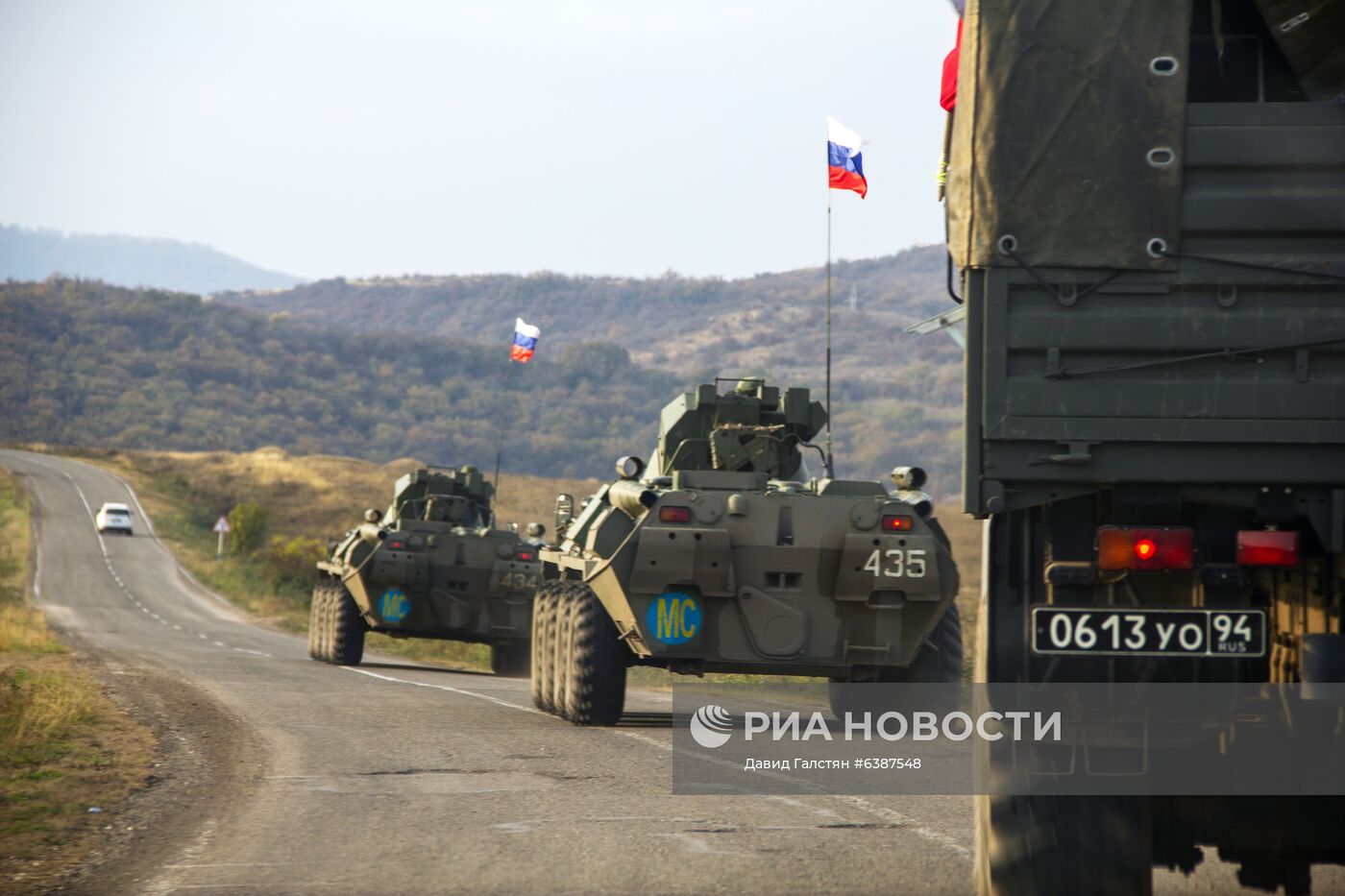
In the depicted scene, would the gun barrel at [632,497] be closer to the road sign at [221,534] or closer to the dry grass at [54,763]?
the dry grass at [54,763]

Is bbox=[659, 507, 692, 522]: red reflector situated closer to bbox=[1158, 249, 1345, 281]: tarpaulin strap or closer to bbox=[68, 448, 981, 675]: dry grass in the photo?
bbox=[1158, 249, 1345, 281]: tarpaulin strap

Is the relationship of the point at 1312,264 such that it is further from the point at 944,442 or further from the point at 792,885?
the point at 944,442

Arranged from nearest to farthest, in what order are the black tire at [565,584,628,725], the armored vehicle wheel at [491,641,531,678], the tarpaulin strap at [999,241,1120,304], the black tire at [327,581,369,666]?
the tarpaulin strap at [999,241,1120,304], the black tire at [565,584,628,725], the black tire at [327,581,369,666], the armored vehicle wheel at [491,641,531,678]

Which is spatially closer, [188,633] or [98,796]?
[98,796]

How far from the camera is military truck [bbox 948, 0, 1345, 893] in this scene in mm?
5766

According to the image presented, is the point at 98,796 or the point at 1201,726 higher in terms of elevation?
the point at 1201,726

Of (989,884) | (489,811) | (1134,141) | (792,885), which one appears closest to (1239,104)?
(1134,141)

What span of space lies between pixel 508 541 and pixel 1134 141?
19055 millimetres

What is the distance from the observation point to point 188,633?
36031 millimetres

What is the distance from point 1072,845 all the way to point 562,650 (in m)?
9.53

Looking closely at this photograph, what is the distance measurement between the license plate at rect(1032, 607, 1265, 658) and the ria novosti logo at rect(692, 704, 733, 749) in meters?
7.94

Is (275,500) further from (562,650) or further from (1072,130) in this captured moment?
(1072,130)

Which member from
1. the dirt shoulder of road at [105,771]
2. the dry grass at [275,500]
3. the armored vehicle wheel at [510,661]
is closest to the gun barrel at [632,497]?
the dirt shoulder of road at [105,771]

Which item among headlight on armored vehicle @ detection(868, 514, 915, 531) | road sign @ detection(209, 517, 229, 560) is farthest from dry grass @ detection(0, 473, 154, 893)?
road sign @ detection(209, 517, 229, 560)
